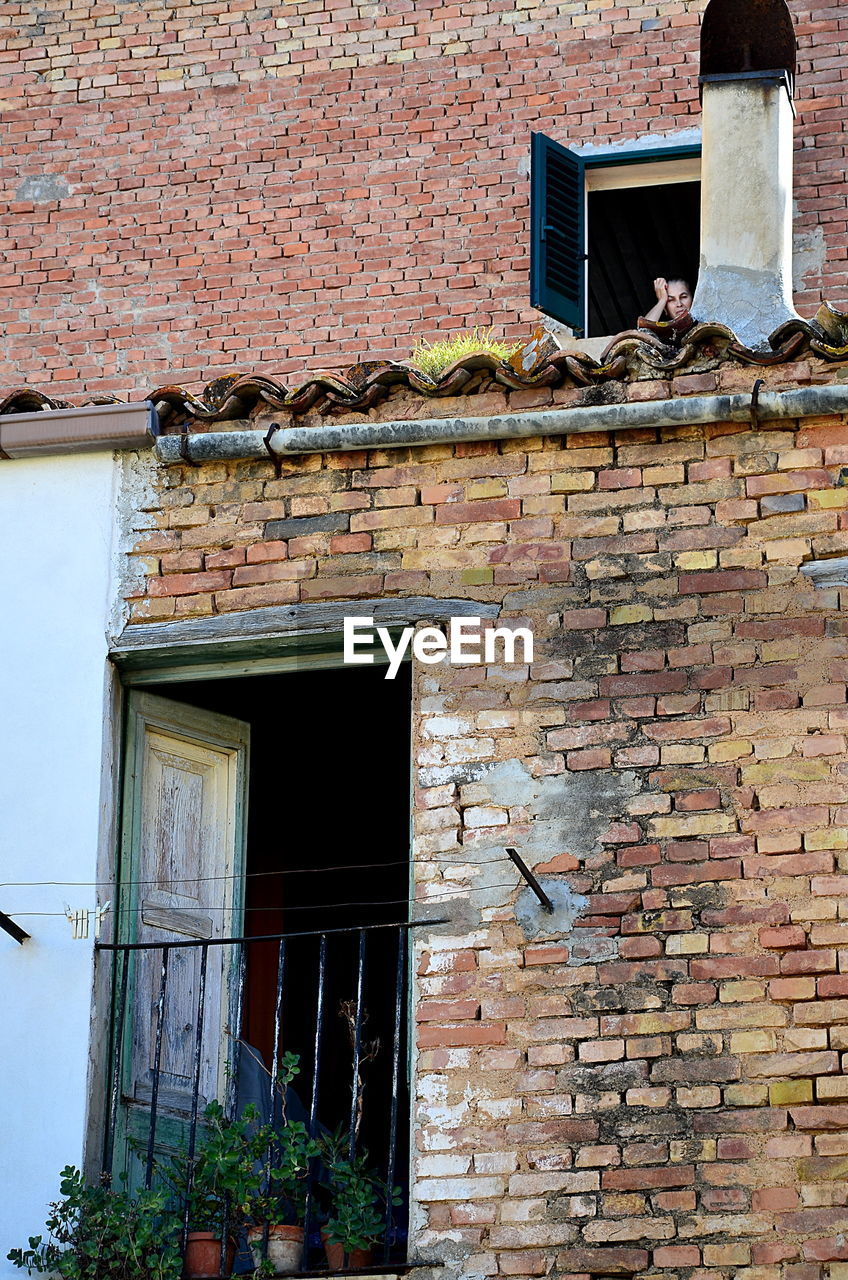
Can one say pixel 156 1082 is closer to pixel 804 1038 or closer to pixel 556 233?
pixel 804 1038

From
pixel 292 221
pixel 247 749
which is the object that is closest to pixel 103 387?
pixel 292 221

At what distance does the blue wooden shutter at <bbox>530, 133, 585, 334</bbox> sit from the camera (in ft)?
37.3

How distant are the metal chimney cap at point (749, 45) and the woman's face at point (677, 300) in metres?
1.76

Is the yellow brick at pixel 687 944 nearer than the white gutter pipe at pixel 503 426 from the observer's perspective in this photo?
Yes

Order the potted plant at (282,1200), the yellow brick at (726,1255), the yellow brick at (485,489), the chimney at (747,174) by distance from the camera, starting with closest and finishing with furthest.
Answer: the yellow brick at (726,1255)
the potted plant at (282,1200)
the yellow brick at (485,489)
the chimney at (747,174)

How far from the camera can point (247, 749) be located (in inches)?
332

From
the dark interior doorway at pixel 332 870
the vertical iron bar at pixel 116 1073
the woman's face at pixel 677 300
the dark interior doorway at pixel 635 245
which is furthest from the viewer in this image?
the dark interior doorway at pixel 635 245

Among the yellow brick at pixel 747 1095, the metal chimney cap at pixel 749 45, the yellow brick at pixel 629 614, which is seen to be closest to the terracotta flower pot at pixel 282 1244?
the yellow brick at pixel 747 1095

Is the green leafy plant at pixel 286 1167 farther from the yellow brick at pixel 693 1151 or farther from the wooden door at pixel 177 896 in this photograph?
the yellow brick at pixel 693 1151

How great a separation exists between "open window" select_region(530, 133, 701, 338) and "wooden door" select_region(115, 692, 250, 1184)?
4049 millimetres

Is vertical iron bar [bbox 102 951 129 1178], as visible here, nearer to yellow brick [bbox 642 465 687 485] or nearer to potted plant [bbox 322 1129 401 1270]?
potted plant [bbox 322 1129 401 1270]

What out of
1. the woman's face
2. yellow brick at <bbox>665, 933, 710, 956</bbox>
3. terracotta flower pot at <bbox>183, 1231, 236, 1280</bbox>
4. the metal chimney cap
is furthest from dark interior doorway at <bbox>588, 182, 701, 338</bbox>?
terracotta flower pot at <bbox>183, 1231, 236, 1280</bbox>

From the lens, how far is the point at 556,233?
37.7 feet

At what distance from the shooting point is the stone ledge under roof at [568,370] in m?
7.60
